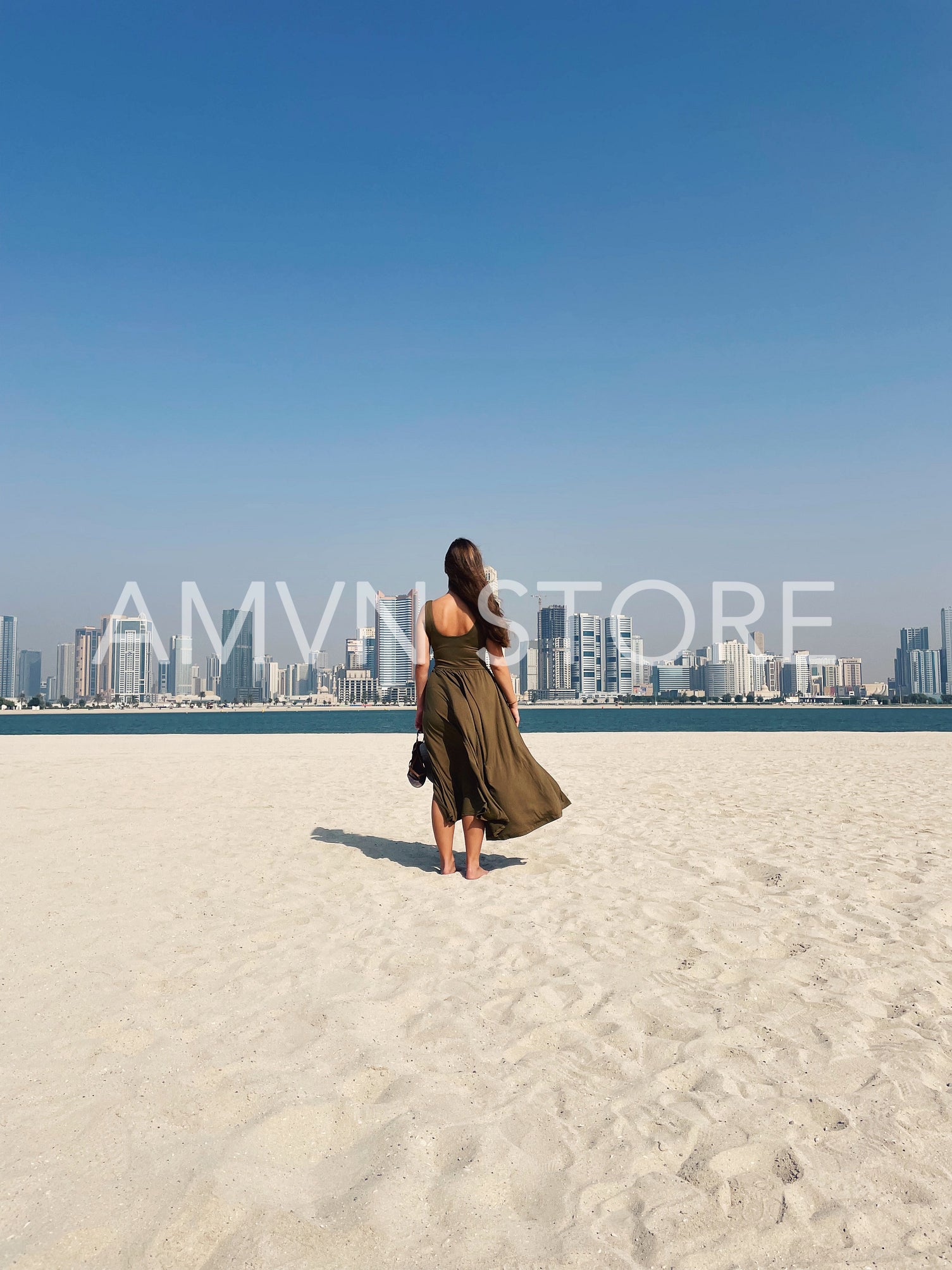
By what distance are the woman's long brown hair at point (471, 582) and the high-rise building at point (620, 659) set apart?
518 ft

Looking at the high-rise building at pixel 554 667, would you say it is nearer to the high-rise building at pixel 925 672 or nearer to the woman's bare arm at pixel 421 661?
the high-rise building at pixel 925 672

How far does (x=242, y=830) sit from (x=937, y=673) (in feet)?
657

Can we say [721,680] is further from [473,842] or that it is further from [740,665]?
[473,842]

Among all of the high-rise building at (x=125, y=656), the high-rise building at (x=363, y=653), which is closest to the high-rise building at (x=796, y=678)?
the high-rise building at (x=363, y=653)

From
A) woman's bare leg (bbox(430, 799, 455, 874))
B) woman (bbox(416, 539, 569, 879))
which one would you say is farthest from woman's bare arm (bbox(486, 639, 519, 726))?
woman's bare leg (bbox(430, 799, 455, 874))

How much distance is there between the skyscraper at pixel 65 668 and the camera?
189 meters

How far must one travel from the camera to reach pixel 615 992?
2930 millimetres

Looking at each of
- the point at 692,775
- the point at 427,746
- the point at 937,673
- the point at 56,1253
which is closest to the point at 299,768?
the point at 692,775

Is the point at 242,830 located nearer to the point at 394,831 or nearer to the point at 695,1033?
the point at 394,831

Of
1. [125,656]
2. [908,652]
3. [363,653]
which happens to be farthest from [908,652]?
[125,656]

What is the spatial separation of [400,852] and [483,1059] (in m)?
3.42

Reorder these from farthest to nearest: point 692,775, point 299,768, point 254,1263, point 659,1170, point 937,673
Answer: point 937,673, point 299,768, point 692,775, point 659,1170, point 254,1263

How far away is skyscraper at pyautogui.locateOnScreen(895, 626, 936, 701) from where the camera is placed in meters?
176

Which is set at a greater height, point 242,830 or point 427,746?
point 427,746
